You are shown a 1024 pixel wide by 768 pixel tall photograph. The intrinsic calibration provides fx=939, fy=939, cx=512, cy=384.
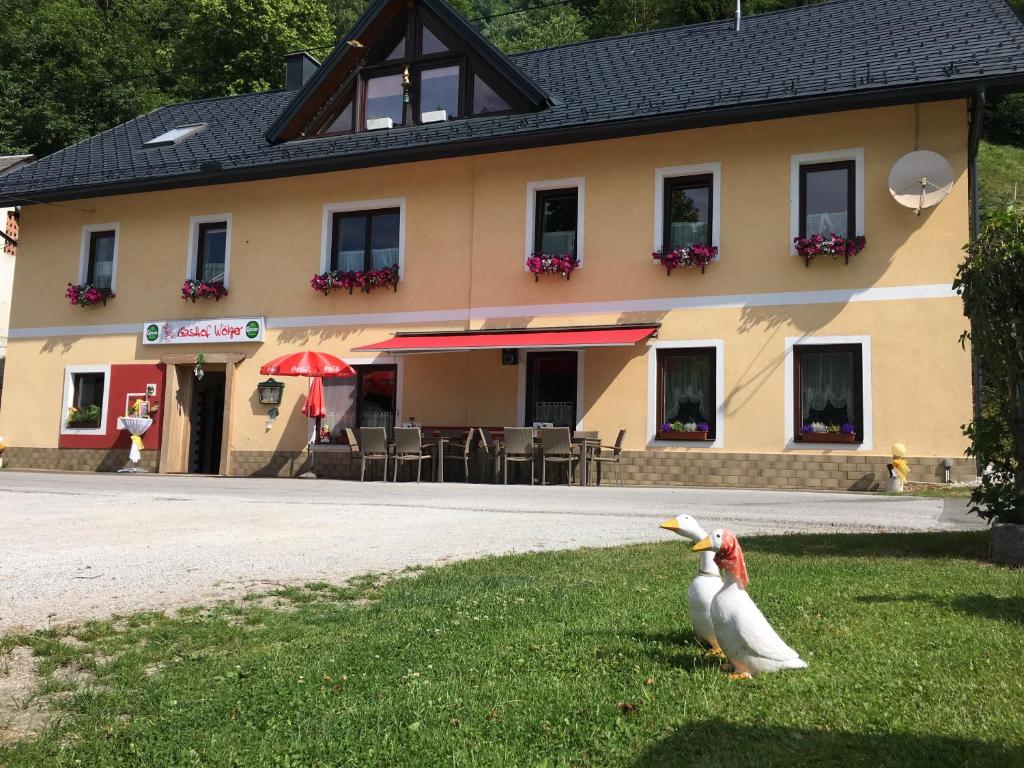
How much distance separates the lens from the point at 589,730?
8.83 feet

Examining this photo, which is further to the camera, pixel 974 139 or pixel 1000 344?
pixel 974 139

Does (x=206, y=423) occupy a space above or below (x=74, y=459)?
above

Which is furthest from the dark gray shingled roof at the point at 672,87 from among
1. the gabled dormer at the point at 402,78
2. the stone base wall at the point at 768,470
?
the stone base wall at the point at 768,470

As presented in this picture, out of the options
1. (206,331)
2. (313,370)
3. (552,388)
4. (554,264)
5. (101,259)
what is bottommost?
(552,388)

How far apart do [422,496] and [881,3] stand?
13091 millimetres

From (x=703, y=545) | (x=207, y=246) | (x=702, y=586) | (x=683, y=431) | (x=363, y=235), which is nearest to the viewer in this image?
(x=703, y=545)

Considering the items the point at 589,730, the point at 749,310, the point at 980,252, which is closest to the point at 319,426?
the point at 749,310

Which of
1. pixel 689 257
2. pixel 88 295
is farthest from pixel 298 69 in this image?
pixel 689 257

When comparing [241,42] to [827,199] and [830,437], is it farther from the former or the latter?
[830,437]

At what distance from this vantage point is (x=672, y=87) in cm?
1597

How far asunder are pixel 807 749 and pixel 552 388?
44.5ft

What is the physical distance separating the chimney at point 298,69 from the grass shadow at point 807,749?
22.1m

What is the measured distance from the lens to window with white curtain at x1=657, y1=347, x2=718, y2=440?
14.9 m

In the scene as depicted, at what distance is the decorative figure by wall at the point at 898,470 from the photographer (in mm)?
13030
